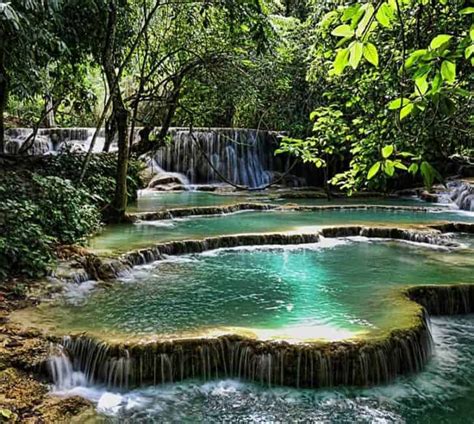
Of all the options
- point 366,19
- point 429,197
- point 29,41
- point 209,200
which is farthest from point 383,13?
point 429,197

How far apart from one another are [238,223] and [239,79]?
295 centimetres

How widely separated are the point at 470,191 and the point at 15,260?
12367 millimetres

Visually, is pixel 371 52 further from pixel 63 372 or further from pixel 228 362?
pixel 63 372

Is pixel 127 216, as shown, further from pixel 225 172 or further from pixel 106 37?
pixel 225 172

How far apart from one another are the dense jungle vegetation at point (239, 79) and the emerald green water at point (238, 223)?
0.51 m

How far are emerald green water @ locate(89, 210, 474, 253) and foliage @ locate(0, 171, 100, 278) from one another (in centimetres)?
49

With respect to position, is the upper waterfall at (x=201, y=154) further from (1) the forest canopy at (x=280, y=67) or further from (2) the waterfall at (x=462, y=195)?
(2) the waterfall at (x=462, y=195)

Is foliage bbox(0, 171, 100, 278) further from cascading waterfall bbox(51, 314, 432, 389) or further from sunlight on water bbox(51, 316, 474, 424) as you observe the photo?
sunlight on water bbox(51, 316, 474, 424)

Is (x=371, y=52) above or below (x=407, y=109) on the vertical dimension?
above

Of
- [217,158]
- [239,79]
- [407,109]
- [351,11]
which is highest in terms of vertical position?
[239,79]

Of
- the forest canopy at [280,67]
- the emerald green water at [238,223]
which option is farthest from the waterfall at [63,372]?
the emerald green water at [238,223]

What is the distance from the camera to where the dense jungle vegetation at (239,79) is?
1.58m

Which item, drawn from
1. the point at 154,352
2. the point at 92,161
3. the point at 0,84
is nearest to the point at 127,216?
the point at 92,161

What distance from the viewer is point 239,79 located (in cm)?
1043
